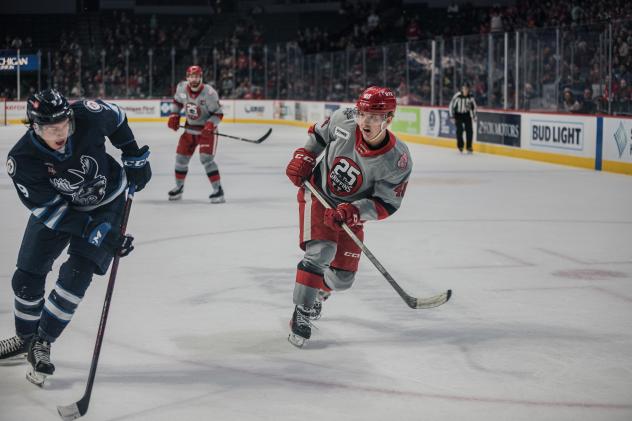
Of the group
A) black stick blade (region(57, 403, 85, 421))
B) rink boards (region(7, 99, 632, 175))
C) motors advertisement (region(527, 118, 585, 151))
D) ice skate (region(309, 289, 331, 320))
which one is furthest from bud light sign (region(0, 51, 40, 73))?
→ black stick blade (region(57, 403, 85, 421))

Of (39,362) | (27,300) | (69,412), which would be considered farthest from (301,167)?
(69,412)

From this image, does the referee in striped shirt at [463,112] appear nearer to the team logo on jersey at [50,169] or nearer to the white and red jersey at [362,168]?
the white and red jersey at [362,168]

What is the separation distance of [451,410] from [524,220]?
17.5 feet

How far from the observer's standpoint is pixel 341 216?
411 cm

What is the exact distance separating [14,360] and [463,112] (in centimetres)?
1291

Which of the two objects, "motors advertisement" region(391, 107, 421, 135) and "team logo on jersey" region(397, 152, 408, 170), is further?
"motors advertisement" region(391, 107, 421, 135)

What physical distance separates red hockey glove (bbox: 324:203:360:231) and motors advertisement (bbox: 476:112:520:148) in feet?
38.3

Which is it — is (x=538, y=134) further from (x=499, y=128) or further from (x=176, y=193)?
(x=176, y=193)

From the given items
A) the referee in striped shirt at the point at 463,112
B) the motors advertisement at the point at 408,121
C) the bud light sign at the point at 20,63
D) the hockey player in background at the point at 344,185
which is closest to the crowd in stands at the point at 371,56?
the motors advertisement at the point at 408,121

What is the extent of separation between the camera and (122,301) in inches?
203

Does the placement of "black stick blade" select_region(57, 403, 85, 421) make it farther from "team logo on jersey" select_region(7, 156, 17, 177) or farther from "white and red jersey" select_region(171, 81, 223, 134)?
"white and red jersey" select_region(171, 81, 223, 134)

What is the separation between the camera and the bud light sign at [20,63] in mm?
25094

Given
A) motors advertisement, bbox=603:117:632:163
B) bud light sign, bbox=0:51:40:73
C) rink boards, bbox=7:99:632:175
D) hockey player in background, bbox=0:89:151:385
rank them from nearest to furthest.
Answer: hockey player in background, bbox=0:89:151:385
motors advertisement, bbox=603:117:632:163
rink boards, bbox=7:99:632:175
bud light sign, bbox=0:51:40:73

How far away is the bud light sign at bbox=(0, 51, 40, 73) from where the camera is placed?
25094 mm
